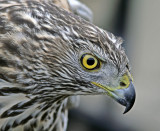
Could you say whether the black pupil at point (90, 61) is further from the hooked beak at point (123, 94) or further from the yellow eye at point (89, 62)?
the hooked beak at point (123, 94)

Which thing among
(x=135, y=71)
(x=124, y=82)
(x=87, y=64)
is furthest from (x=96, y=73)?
(x=135, y=71)

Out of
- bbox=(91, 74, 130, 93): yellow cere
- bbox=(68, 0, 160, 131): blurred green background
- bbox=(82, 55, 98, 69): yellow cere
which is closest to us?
bbox=(82, 55, 98, 69): yellow cere

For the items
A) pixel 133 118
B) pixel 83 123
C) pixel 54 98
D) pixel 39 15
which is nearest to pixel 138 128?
pixel 133 118

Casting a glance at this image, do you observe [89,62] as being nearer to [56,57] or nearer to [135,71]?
[56,57]

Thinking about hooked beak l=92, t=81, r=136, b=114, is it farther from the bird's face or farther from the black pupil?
the black pupil

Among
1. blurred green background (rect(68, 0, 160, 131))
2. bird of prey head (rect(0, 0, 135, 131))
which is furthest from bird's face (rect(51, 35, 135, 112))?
blurred green background (rect(68, 0, 160, 131))

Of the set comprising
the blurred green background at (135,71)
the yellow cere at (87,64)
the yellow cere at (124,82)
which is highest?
the blurred green background at (135,71)

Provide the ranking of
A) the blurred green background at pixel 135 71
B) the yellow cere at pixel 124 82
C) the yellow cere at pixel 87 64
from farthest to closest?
the blurred green background at pixel 135 71 → the yellow cere at pixel 124 82 → the yellow cere at pixel 87 64

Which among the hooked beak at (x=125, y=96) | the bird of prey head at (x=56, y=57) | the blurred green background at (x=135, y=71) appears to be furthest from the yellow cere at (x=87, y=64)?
the blurred green background at (x=135, y=71)
